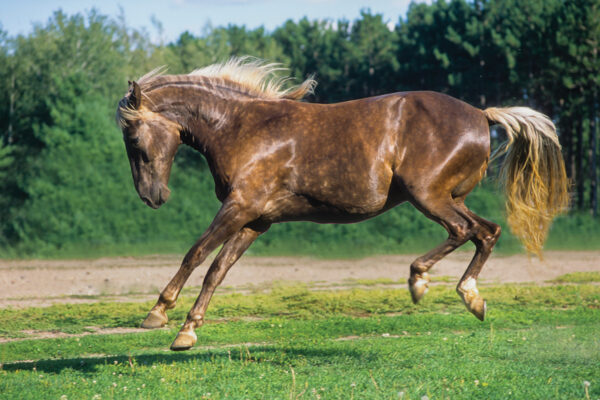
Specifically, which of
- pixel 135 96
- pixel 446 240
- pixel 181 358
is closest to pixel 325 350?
pixel 181 358

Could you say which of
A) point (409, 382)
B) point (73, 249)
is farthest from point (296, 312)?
point (73, 249)

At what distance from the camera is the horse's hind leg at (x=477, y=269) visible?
5.54 metres

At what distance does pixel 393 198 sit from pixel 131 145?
2324mm

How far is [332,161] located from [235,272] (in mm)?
10481

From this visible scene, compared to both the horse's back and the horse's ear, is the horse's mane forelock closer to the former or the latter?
the horse's ear

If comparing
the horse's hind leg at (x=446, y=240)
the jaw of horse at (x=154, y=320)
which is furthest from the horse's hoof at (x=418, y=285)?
the jaw of horse at (x=154, y=320)

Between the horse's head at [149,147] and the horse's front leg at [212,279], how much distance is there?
738 millimetres

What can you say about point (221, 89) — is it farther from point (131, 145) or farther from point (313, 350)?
point (313, 350)

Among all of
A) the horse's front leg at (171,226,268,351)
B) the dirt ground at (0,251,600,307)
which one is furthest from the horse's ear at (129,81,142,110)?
the dirt ground at (0,251,600,307)

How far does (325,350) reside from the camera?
7449 millimetres

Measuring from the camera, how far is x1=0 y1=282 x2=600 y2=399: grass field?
5.74m

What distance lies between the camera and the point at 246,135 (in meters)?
6.11

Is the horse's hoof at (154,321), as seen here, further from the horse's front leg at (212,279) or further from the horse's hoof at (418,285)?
the horse's hoof at (418,285)

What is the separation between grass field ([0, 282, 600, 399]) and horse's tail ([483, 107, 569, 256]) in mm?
1317
